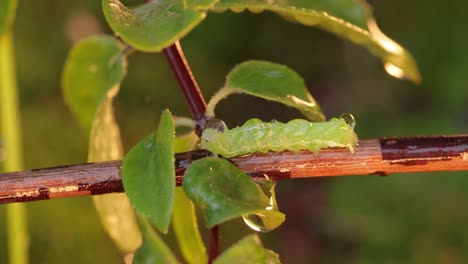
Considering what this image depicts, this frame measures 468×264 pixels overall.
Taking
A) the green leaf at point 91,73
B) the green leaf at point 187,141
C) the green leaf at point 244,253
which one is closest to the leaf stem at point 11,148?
the green leaf at point 91,73

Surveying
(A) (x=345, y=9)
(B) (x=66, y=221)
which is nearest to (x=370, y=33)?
(A) (x=345, y=9)

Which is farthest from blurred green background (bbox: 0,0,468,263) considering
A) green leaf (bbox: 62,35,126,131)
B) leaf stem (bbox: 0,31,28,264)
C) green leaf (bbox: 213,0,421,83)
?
green leaf (bbox: 213,0,421,83)

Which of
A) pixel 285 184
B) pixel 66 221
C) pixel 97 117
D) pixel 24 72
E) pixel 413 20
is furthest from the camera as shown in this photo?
pixel 285 184

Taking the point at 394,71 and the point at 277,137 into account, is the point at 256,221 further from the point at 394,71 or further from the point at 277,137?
the point at 394,71

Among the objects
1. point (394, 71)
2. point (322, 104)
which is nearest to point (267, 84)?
point (394, 71)

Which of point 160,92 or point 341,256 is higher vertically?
point 160,92

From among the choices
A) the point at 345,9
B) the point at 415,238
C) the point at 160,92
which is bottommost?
the point at 415,238

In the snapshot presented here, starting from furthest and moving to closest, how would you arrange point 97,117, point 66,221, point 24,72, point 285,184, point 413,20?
point 285,184 → point 413,20 → point 24,72 → point 66,221 → point 97,117

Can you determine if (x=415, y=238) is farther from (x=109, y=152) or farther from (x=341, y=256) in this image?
(x=109, y=152)
